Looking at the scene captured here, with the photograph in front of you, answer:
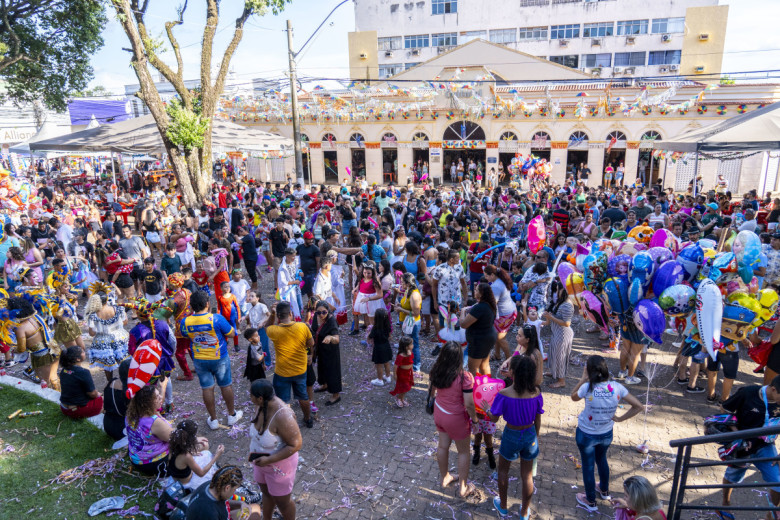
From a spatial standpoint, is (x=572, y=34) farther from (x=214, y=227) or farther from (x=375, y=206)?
(x=214, y=227)

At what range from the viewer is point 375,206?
12.7 m

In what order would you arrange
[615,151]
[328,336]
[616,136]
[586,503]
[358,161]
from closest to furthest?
[586,503], [328,336], [616,136], [615,151], [358,161]

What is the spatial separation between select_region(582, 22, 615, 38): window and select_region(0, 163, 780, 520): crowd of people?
105ft

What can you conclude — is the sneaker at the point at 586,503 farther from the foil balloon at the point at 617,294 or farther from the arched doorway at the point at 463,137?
the arched doorway at the point at 463,137

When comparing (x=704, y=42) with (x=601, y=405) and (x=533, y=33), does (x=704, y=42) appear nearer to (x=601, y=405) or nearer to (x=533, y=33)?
(x=533, y=33)

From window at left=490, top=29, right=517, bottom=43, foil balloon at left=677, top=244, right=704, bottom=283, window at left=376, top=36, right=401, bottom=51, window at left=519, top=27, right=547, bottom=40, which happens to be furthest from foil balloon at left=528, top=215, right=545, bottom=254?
window at left=376, top=36, right=401, bottom=51

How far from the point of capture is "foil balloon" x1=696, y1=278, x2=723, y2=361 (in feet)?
15.5

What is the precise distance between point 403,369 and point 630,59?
41.3 m

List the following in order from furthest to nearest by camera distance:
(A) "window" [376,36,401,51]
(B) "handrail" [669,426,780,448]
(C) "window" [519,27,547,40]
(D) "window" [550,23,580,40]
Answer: (A) "window" [376,36,401,51]
(C) "window" [519,27,547,40]
(D) "window" [550,23,580,40]
(B) "handrail" [669,426,780,448]

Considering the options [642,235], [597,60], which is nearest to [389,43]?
[597,60]

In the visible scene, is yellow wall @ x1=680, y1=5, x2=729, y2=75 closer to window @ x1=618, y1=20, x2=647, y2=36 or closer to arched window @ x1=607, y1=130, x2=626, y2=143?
window @ x1=618, y1=20, x2=647, y2=36

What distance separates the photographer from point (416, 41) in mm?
42781

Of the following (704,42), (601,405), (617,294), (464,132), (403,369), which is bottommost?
(403,369)

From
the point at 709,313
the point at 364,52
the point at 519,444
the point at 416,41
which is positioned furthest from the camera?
the point at 364,52
